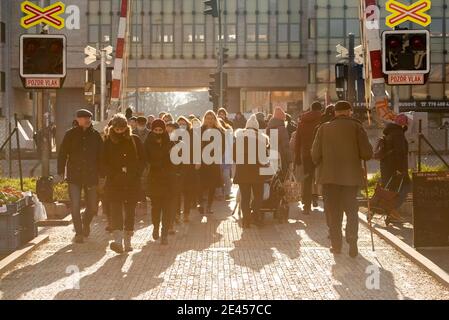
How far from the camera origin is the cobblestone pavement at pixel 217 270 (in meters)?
7.93

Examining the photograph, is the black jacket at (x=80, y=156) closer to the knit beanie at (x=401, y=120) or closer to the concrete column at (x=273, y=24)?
the knit beanie at (x=401, y=120)

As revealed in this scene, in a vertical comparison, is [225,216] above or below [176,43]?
below

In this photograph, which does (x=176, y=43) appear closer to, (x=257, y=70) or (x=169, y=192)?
(x=257, y=70)

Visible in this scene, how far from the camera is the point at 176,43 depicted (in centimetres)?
6581

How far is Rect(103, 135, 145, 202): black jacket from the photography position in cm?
1079

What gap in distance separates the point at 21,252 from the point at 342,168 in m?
3.97

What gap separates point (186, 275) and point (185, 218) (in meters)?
5.12

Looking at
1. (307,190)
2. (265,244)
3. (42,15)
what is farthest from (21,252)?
(307,190)

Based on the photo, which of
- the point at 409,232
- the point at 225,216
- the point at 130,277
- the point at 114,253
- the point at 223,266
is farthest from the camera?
the point at 225,216

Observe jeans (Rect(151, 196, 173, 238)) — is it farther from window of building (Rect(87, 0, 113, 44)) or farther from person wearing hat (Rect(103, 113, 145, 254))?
window of building (Rect(87, 0, 113, 44))

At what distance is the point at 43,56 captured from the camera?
1376 cm

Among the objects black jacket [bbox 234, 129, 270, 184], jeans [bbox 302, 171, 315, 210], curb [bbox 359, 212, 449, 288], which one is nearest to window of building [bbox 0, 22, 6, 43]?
jeans [bbox 302, 171, 315, 210]
